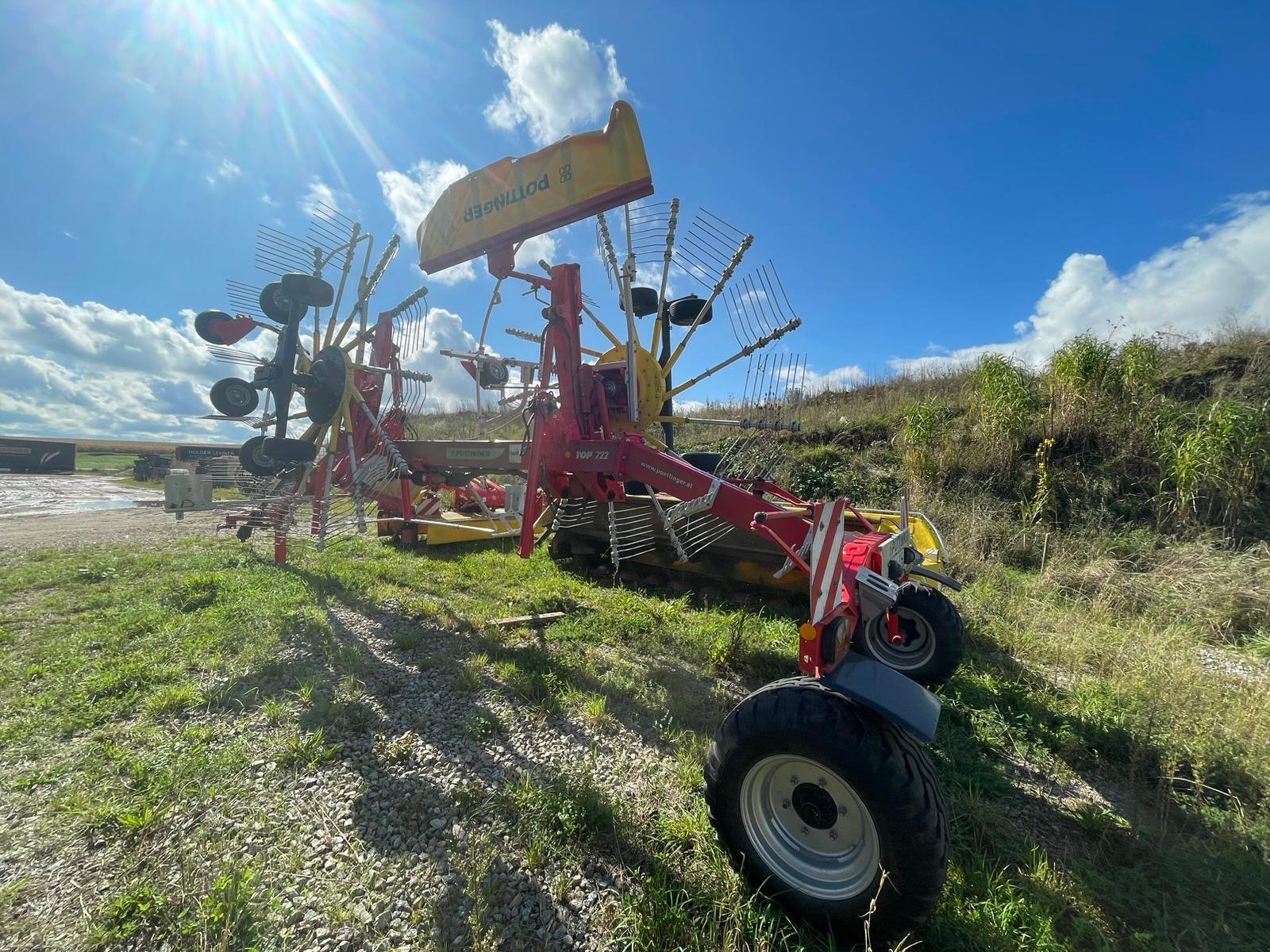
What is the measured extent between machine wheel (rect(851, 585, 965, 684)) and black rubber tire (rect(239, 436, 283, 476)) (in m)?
5.99

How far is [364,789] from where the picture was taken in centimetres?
269

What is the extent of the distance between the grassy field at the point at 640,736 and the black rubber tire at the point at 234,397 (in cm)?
207

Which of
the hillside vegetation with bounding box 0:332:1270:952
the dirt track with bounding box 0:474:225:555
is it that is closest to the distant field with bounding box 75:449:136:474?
the dirt track with bounding box 0:474:225:555

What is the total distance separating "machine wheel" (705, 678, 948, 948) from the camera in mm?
1743

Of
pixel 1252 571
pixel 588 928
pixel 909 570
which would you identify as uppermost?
pixel 909 570

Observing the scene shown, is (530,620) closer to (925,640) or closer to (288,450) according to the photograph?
(288,450)

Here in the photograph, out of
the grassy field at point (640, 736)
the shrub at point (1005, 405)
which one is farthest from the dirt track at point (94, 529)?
the shrub at point (1005, 405)

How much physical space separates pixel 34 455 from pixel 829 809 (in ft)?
144

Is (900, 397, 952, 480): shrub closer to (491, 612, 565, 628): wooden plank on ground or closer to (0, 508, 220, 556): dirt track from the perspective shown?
(491, 612, 565, 628): wooden plank on ground

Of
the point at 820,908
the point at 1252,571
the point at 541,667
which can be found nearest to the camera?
the point at 820,908

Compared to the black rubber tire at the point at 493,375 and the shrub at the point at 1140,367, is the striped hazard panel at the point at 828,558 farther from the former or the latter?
the shrub at the point at 1140,367

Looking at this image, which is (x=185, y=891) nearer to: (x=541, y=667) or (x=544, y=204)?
(x=541, y=667)

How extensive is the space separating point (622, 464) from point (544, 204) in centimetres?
240

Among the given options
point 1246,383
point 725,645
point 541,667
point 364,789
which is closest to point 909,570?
point 725,645
